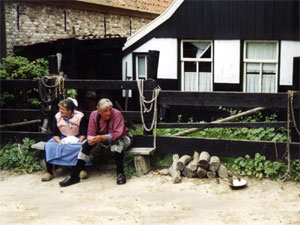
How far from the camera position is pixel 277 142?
23.5 ft

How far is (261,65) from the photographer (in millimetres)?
11484

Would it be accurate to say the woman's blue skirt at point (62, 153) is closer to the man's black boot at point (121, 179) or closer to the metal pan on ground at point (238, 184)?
the man's black boot at point (121, 179)

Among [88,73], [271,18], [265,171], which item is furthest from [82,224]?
[88,73]

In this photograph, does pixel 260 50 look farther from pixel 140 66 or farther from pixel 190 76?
pixel 140 66

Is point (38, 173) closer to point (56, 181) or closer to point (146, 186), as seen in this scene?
point (56, 181)

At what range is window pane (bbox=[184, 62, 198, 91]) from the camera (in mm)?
12250

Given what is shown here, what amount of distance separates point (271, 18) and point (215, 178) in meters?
5.39

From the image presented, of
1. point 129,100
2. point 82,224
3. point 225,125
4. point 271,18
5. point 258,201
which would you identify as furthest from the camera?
point 129,100

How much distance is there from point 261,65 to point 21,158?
6360mm

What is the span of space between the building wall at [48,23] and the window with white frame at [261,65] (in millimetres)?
5741

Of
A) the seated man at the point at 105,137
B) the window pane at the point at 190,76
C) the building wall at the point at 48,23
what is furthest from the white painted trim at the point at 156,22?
the seated man at the point at 105,137

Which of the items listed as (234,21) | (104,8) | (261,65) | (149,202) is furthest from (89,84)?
(104,8)

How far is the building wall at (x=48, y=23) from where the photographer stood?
12281 millimetres

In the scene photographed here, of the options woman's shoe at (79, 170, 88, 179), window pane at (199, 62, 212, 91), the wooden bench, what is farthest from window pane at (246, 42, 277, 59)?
woman's shoe at (79, 170, 88, 179)
